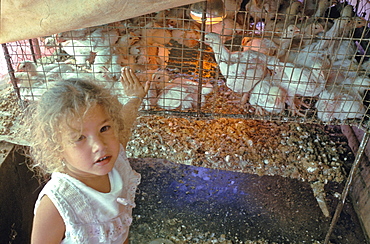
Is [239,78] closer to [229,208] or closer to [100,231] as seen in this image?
[229,208]

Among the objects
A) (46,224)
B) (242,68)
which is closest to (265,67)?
(242,68)

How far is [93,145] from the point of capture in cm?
100

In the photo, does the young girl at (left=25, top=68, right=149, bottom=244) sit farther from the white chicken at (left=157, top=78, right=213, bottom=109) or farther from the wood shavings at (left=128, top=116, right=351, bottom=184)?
the wood shavings at (left=128, top=116, right=351, bottom=184)

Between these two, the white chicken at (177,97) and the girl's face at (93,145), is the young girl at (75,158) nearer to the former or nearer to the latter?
the girl's face at (93,145)

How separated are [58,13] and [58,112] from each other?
0.36 meters

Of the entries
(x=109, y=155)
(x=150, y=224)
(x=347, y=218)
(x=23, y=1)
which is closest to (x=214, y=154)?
(x=150, y=224)

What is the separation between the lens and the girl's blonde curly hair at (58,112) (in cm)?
97

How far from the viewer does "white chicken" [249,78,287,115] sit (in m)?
1.71

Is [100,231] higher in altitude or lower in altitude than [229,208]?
higher

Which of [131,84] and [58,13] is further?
[131,84]

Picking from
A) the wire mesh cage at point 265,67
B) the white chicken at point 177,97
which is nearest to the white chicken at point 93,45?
the wire mesh cage at point 265,67

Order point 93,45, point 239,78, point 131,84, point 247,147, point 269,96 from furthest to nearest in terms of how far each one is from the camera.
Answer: point 247,147, point 93,45, point 269,96, point 239,78, point 131,84

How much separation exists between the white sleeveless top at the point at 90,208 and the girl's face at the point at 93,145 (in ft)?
0.26

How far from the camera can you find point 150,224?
6.30ft
